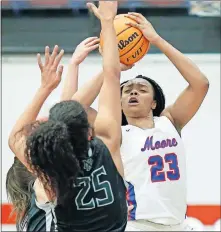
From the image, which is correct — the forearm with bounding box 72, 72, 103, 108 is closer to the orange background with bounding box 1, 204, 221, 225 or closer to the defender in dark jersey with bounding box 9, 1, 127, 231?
the defender in dark jersey with bounding box 9, 1, 127, 231

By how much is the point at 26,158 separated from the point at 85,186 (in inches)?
8.8

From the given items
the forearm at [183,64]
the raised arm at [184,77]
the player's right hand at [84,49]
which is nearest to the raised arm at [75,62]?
the player's right hand at [84,49]

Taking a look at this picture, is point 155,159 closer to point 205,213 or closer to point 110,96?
point 110,96

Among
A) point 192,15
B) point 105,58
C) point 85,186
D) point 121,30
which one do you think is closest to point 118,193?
point 85,186

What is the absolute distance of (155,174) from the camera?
3.71 m

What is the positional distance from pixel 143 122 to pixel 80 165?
134 cm

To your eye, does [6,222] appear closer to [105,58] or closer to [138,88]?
[138,88]

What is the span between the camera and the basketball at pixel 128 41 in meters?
3.42

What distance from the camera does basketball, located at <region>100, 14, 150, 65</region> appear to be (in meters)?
3.42

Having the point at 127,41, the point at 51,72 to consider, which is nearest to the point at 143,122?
the point at 127,41

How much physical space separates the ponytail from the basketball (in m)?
1.00

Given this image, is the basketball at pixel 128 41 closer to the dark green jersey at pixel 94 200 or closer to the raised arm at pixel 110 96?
the raised arm at pixel 110 96

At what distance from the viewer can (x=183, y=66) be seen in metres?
3.57

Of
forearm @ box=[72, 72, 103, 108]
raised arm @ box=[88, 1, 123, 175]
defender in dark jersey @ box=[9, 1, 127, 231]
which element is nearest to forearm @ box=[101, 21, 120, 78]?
raised arm @ box=[88, 1, 123, 175]
